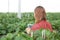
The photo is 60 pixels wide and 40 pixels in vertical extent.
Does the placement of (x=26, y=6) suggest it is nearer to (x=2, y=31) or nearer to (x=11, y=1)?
(x=11, y=1)

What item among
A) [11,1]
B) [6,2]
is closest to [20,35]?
[6,2]

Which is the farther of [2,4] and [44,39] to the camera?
[2,4]

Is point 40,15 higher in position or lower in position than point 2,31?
higher

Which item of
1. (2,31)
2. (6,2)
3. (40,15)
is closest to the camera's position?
(40,15)

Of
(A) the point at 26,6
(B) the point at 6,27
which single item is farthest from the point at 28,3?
(B) the point at 6,27

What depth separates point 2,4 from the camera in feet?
50.6

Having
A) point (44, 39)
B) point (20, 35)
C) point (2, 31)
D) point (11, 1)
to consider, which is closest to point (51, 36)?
point (44, 39)

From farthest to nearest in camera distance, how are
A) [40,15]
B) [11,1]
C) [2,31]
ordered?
[11,1]
[2,31]
[40,15]

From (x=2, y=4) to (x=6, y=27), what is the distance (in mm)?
11361

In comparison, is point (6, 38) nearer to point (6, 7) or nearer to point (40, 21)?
point (40, 21)

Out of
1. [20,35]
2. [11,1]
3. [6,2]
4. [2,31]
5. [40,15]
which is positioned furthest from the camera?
[11,1]

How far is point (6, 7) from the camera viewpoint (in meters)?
15.6

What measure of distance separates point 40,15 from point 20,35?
A: 1167 mm

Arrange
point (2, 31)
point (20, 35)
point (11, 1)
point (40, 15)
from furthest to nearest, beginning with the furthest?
1. point (11, 1)
2. point (2, 31)
3. point (40, 15)
4. point (20, 35)
